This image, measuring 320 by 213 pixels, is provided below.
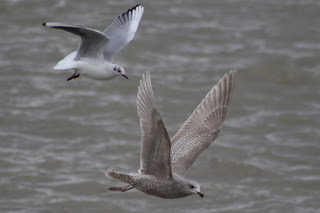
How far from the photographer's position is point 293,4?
13.6 m

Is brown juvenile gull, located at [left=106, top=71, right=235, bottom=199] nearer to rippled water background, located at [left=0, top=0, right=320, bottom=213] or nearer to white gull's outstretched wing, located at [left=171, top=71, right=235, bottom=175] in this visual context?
white gull's outstretched wing, located at [left=171, top=71, right=235, bottom=175]

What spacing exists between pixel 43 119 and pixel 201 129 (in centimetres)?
388

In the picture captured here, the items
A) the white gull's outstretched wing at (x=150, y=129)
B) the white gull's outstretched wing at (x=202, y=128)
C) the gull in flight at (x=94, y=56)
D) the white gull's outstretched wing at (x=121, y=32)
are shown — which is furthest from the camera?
the white gull's outstretched wing at (x=121, y=32)

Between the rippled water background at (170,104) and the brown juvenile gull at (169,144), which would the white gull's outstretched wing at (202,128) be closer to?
the brown juvenile gull at (169,144)

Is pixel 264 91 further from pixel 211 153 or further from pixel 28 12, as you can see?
pixel 28 12

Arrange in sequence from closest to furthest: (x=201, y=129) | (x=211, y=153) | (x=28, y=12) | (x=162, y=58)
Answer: (x=201, y=129)
(x=211, y=153)
(x=162, y=58)
(x=28, y=12)

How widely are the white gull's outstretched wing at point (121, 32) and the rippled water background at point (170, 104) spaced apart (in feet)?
8.10

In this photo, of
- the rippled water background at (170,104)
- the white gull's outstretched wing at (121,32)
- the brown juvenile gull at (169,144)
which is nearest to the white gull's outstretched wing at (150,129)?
the brown juvenile gull at (169,144)

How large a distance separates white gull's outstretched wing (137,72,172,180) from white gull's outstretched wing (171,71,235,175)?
2.98 ft

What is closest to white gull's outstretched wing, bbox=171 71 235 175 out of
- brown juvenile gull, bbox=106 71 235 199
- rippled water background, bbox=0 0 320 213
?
brown juvenile gull, bbox=106 71 235 199

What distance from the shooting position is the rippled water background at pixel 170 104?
9.30 metres

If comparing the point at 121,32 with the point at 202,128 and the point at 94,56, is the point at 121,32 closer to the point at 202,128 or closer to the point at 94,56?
the point at 94,56

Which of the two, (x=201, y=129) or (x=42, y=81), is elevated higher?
(x=201, y=129)

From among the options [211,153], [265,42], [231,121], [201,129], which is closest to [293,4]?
[265,42]
